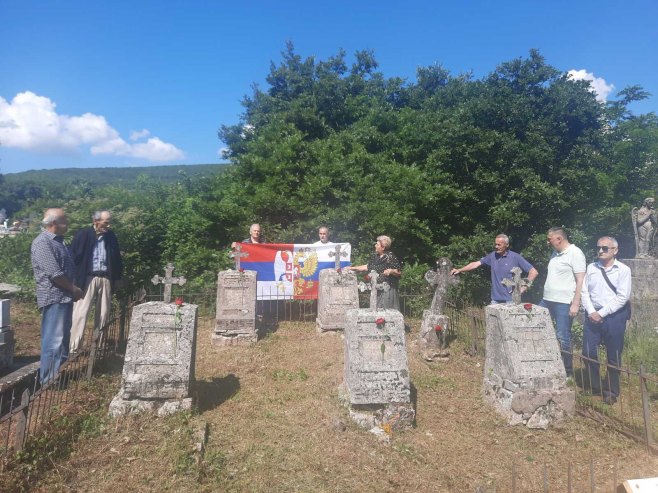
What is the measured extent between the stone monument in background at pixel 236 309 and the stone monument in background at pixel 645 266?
7787mm

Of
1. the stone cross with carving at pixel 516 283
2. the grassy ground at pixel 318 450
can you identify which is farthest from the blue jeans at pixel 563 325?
the grassy ground at pixel 318 450

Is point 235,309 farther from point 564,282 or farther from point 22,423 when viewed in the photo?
point 564,282

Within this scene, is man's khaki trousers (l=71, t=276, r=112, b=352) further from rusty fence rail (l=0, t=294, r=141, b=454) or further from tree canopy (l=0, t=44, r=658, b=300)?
tree canopy (l=0, t=44, r=658, b=300)

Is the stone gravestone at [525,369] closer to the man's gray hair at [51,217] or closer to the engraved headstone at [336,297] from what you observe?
the engraved headstone at [336,297]

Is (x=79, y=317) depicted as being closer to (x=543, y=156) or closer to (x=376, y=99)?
(x=543, y=156)

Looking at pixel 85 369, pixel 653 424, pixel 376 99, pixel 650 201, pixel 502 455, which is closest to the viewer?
pixel 502 455

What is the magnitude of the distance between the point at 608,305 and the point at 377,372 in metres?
2.93

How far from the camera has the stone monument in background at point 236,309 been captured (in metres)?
7.94

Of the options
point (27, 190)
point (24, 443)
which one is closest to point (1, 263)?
point (24, 443)

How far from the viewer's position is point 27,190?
213ft

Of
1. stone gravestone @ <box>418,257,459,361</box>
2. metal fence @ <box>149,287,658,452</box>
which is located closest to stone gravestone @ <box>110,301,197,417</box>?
stone gravestone @ <box>418,257,459,361</box>

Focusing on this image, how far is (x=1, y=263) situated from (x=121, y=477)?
35.1 feet

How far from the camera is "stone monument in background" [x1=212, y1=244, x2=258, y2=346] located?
7.94m

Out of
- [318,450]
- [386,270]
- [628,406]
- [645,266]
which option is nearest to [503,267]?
[386,270]
